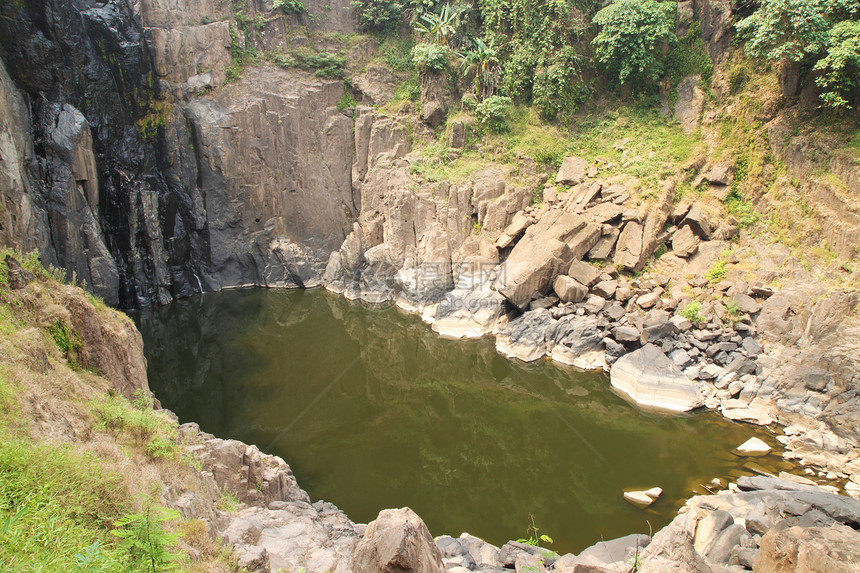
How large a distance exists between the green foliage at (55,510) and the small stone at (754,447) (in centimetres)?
1565

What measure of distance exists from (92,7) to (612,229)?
27.4m

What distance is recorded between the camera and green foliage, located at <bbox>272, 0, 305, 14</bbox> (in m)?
33.0

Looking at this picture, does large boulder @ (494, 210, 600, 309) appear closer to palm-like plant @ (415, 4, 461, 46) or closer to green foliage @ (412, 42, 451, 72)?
green foliage @ (412, 42, 451, 72)

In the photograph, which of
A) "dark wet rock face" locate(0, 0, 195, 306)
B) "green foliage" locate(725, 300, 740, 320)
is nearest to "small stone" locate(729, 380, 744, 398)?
"green foliage" locate(725, 300, 740, 320)

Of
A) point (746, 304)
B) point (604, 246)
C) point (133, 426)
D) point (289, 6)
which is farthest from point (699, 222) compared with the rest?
point (289, 6)

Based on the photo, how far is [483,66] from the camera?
30156 millimetres

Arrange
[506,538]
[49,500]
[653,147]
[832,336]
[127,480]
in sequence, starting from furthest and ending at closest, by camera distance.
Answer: [653,147], [832,336], [506,538], [127,480], [49,500]

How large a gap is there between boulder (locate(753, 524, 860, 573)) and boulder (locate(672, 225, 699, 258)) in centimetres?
1502

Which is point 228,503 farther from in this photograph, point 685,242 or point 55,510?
point 685,242

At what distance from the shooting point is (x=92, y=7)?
26.6 meters

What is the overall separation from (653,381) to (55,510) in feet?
57.6

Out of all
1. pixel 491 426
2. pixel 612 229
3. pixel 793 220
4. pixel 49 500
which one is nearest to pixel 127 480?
pixel 49 500

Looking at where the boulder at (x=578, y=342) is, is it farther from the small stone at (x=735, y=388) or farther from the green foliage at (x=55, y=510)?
the green foliage at (x=55, y=510)

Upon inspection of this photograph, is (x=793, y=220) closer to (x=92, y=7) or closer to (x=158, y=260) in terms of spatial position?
(x=158, y=260)
